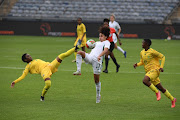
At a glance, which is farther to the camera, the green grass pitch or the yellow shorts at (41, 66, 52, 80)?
the yellow shorts at (41, 66, 52, 80)

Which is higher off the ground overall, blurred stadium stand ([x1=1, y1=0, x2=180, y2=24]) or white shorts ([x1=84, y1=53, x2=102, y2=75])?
white shorts ([x1=84, y1=53, x2=102, y2=75])

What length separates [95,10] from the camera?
42531mm

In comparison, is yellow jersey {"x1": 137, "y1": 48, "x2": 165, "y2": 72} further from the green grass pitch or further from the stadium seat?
the stadium seat

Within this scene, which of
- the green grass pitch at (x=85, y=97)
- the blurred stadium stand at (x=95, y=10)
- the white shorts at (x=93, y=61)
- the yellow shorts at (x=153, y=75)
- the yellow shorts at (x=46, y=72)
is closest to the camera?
the green grass pitch at (x=85, y=97)

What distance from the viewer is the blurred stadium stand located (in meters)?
40.9

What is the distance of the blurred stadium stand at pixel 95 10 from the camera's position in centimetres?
4088

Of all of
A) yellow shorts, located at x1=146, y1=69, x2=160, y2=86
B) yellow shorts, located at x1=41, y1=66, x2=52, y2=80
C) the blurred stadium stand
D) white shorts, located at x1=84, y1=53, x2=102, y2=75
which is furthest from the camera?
the blurred stadium stand

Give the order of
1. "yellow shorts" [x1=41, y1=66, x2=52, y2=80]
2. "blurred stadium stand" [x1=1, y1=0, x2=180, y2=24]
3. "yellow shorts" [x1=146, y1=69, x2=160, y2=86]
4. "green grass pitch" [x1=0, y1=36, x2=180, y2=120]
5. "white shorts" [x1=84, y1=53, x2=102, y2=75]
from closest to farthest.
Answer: "green grass pitch" [x1=0, y1=36, x2=180, y2=120]
"yellow shorts" [x1=146, y1=69, x2=160, y2=86]
"white shorts" [x1=84, y1=53, x2=102, y2=75]
"yellow shorts" [x1=41, y1=66, x2=52, y2=80]
"blurred stadium stand" [x1=1, y1=0, x2=180, y2=24]

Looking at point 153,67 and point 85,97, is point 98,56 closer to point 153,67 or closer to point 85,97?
point 153,67

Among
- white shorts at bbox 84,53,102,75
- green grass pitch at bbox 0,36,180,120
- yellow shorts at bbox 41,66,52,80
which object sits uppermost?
white shorts at bbox 84,53,102,75

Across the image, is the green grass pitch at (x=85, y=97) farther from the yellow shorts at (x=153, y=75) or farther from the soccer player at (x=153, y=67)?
the yellow shorts at (x=153, y=75)

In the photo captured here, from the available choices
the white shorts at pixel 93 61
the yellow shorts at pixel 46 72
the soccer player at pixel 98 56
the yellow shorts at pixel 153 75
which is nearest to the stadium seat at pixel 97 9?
the yellow shorts at pixel 46 72

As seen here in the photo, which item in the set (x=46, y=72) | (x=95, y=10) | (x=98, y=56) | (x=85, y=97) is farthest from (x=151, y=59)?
(x=95, y=10)

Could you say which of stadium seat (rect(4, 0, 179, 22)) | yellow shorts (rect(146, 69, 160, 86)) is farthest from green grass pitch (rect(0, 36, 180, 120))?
stadium seat (rect(4, 0, 179, 22))
